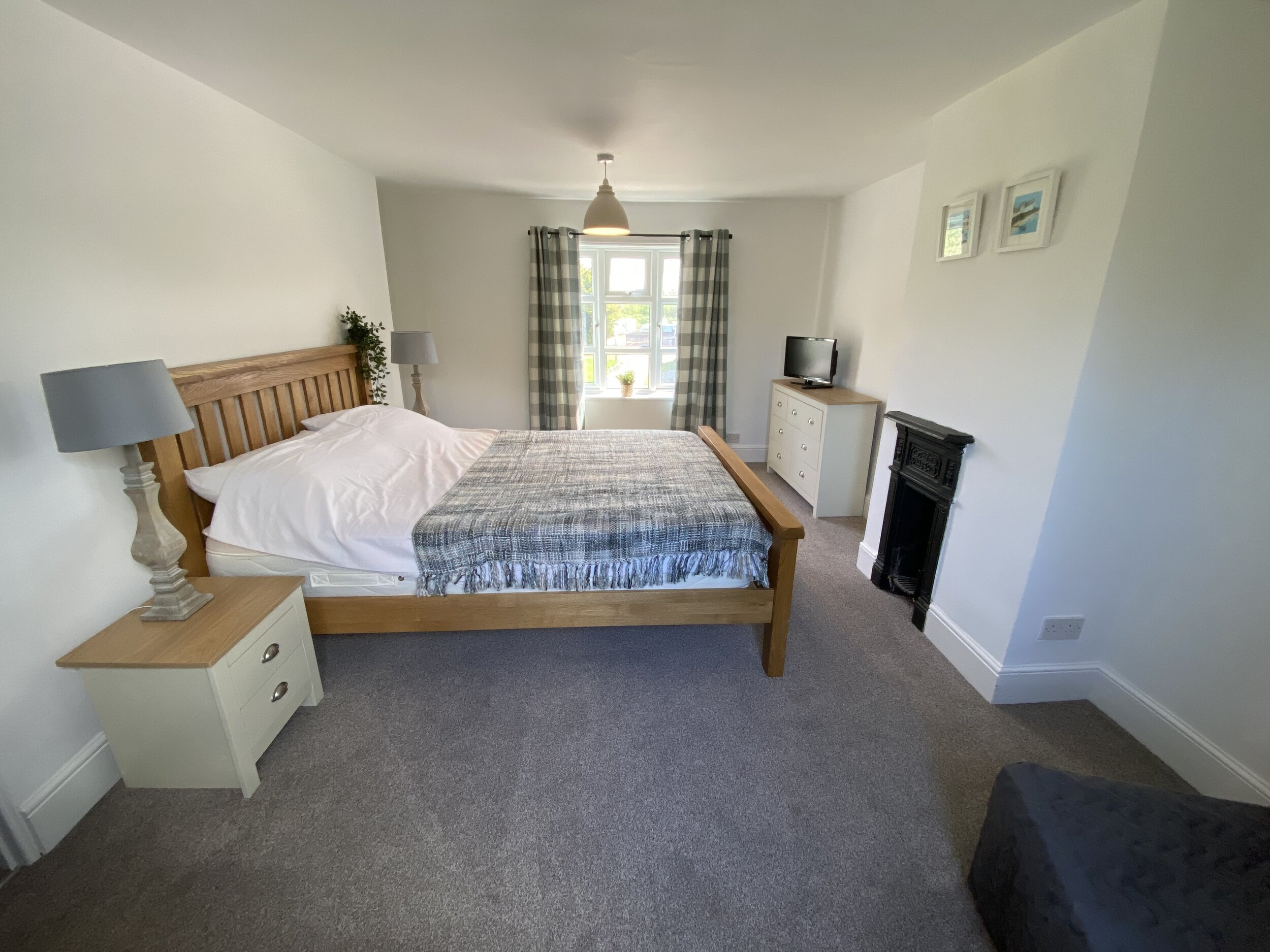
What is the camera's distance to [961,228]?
7.11ft

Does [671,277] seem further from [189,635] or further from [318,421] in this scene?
[189,635]

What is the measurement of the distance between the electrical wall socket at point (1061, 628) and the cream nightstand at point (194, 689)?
110 inches

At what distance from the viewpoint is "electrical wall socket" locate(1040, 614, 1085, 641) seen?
77.8 inches

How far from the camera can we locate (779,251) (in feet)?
15.3

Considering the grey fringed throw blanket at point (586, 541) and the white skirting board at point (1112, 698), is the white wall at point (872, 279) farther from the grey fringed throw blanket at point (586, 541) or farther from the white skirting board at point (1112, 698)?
the grey fringed throw blanket at point (586, 541)

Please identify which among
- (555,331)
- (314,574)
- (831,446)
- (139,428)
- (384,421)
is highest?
(555,331)

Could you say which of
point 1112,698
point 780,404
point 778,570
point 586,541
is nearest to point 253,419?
point 586,541

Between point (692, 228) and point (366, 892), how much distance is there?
4.78m

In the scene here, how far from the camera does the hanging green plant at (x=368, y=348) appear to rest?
3281 mm

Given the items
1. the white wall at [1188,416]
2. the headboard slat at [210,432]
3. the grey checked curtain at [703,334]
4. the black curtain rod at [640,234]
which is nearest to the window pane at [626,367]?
the grey checked curtain at [703,334]

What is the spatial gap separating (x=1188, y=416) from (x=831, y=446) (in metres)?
2.06

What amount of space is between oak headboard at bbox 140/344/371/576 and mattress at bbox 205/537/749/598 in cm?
11

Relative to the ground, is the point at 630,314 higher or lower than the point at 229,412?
higher

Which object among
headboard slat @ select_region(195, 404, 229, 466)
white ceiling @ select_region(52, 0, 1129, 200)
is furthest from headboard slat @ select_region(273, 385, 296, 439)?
white ceiling @ select_region(52, 0, 1129, 200)
